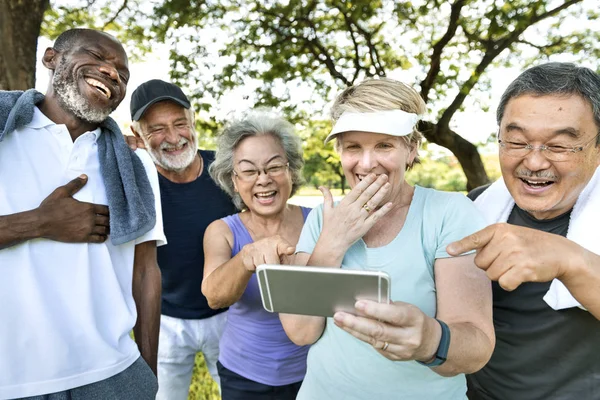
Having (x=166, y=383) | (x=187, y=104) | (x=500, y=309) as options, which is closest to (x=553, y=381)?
(x=500, y=309)

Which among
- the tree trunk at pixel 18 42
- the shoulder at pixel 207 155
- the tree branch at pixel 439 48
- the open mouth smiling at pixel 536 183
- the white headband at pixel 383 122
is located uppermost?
the tree branch at pixel 439 48

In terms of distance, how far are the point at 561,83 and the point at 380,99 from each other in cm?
74

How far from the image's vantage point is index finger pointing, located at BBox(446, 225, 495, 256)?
4.97ft

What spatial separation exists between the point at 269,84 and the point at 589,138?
280 inches

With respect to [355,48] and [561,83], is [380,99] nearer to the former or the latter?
[561,83]

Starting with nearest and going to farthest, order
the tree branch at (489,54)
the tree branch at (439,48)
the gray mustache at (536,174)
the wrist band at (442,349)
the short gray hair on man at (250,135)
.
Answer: the wrist band at (442,349) < the gray mustache at (536,174) < the short gray hair on man at (250,135) < the tree branch at (489,54) < the tree branch at (439,48)

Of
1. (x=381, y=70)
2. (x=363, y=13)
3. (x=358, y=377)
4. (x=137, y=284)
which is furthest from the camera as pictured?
(x=381, y=70)

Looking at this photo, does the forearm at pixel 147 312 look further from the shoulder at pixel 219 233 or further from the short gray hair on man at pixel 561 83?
the short gray hair on man at pixel 561 83

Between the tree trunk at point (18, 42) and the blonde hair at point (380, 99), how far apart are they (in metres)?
3.94

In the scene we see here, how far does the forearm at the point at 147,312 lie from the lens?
8.27 feet

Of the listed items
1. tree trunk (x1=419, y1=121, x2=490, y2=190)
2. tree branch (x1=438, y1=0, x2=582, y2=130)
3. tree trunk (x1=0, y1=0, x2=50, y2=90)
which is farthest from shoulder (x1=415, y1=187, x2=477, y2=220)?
tree trunk (x1=419, y1=121, x2=490, y2=190)

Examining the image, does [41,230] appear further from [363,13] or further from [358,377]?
[363,13]

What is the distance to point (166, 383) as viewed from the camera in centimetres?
354

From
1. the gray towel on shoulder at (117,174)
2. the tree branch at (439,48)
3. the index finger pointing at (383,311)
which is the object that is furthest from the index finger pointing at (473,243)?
the tree branch at (439,48)
